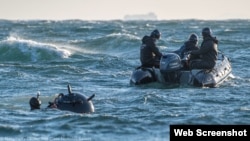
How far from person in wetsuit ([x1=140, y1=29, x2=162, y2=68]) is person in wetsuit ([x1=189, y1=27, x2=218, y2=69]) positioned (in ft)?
4.07

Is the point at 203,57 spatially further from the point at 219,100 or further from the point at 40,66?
the point at 40,66

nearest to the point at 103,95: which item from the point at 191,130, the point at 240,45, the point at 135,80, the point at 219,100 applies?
the point at 135,80

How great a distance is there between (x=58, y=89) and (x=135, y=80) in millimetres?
2355

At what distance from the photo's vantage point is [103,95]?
21719mm

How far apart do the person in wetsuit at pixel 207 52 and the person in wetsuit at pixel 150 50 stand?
1.24 m

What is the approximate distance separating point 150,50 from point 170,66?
3.33 feet

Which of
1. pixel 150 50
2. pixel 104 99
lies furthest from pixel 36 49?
pixel 104 99

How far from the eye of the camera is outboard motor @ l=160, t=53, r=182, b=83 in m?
22.6

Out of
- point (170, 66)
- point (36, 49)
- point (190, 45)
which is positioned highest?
point (190, 45)

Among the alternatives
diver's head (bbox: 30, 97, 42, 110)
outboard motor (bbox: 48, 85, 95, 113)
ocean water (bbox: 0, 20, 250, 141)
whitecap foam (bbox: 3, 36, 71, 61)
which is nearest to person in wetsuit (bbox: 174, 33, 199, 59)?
ocean water (bbox: 0, 20, 250, 141)

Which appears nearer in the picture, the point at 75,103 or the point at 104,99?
the point at 75,103

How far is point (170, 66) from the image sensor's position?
22578mm

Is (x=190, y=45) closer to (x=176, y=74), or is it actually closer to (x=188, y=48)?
(x=188, y=48)

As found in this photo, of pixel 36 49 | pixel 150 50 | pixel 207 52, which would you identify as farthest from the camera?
pixel 36 49
